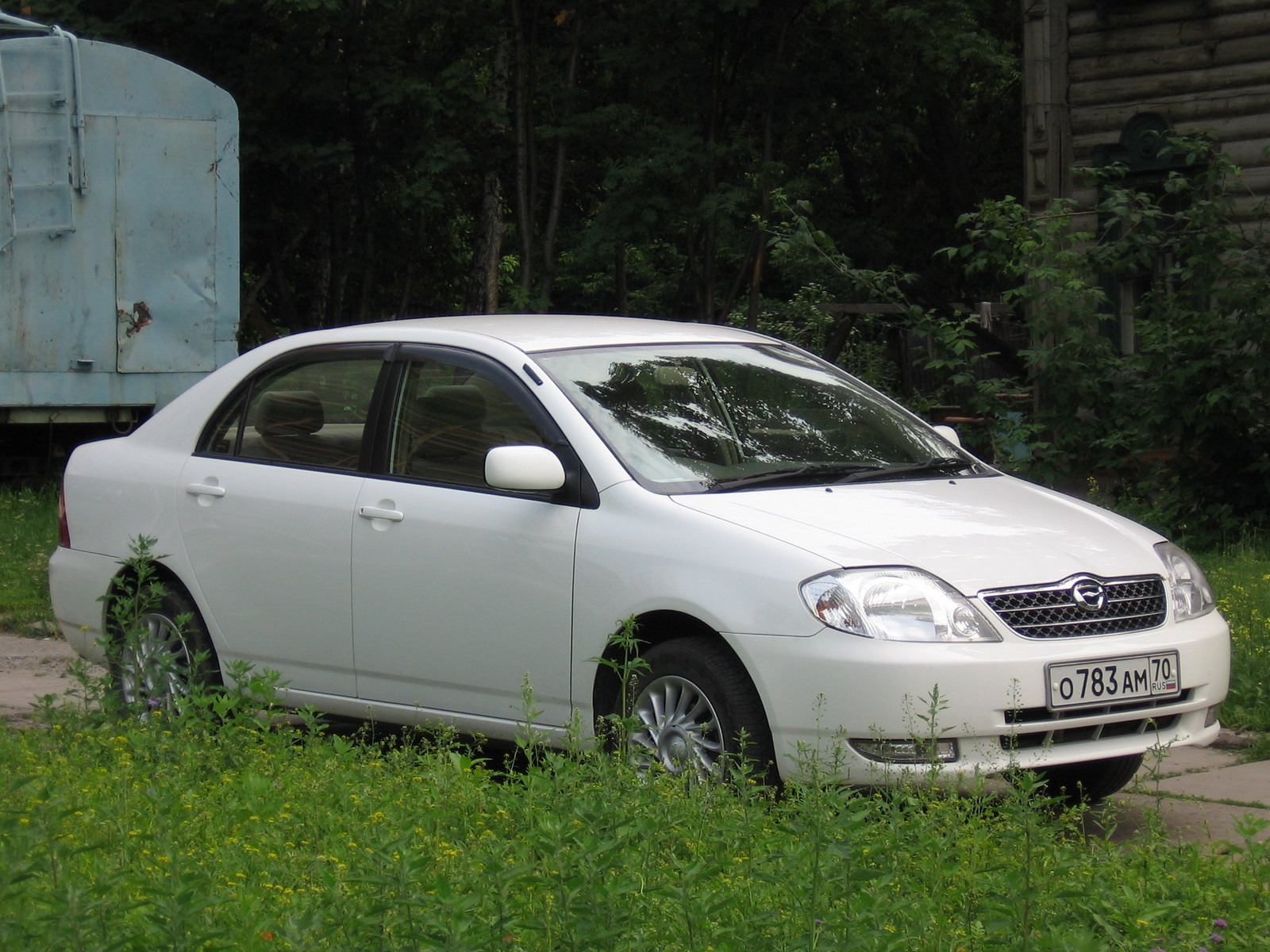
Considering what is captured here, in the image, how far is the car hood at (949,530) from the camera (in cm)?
469

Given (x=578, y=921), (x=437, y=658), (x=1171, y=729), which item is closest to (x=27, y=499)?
(x=437, y=658)

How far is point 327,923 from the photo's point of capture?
10.1 feet

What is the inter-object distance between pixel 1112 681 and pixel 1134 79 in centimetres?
1097

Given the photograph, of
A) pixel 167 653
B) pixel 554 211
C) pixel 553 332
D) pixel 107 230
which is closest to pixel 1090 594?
pixel 553 332

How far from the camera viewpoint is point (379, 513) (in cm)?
566

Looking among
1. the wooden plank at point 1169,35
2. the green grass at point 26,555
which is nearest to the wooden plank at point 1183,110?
the wooden plank at point 1169,35

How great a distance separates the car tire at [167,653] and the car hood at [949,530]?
209cm

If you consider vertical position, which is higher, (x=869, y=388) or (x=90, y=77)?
(x=90, y=77)

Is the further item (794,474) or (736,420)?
(736,420)

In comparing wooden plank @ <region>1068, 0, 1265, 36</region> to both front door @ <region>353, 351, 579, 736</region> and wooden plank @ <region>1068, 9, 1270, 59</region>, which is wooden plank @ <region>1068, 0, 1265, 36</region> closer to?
wooden plank @ <region>1068, 9, 1270, 59</region>

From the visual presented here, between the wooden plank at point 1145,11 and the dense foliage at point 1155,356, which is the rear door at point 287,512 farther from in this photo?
the wooden plank at point 1145,11

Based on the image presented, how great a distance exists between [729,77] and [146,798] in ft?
47.2

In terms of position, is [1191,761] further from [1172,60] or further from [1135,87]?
[1135,87]

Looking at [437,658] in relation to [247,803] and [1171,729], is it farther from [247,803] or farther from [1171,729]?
[1171,729]
